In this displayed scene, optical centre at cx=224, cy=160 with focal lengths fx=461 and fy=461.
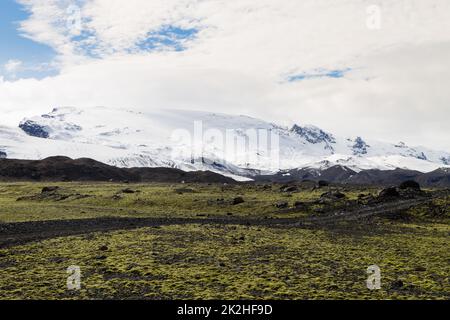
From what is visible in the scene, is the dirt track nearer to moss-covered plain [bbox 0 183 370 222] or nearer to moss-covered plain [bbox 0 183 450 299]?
moss-covered plain [bbox 0 183 450 299]

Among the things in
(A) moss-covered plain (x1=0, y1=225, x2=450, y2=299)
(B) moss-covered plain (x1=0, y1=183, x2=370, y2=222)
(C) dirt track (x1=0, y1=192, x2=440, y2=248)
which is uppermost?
(B) moss-covered plain (x1=0, y1=183, x2=370, y2=222)

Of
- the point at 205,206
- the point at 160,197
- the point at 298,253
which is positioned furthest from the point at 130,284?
the point at 160,197

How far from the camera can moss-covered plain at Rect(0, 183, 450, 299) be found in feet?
73.4

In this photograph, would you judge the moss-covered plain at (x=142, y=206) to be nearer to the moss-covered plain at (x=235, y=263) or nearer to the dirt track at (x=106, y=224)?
the dirt track at (x=106, y=224)

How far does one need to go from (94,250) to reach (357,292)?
19320mm

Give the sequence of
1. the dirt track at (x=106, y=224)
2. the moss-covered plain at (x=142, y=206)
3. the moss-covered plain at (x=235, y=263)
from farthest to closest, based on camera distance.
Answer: the moss-covered plain at (x=142, y=206), the dirt track at (x=106, y=224), the moss-covered plain at (x=235, y=263)

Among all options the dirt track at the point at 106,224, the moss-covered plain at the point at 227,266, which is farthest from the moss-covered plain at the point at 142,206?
the moss-covered plain at the point at 227,266

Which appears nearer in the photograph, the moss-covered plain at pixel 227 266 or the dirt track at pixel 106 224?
the moss-covered plain at pixel 227 266

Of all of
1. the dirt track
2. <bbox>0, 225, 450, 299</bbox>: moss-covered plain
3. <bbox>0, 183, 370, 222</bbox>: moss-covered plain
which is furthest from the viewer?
<bbox>0, 183, 370, 222</bbox>: moss-covered plain

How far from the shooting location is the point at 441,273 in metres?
26.7

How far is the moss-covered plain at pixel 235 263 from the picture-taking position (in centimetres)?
2236

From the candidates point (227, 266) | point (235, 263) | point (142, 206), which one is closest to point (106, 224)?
point (235, 263)

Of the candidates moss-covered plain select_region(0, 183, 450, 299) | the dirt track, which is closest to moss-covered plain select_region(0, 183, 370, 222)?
the dirt track

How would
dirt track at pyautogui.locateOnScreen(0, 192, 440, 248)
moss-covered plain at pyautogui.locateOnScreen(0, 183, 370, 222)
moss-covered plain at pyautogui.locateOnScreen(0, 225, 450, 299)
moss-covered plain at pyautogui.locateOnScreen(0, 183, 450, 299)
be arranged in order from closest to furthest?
moss-covered plain at pyautogui.locateOnScreen(0, 225, 450, 299), moss-covered plain at pyautogui.locateOnScreen(0, 183, 450, 299), dirt track at pyautogui.locateOnScreen(0, 192, 440, 248), moss-covered plain at pyautogui.locateOnScreen(0, 183, 370, 222)
